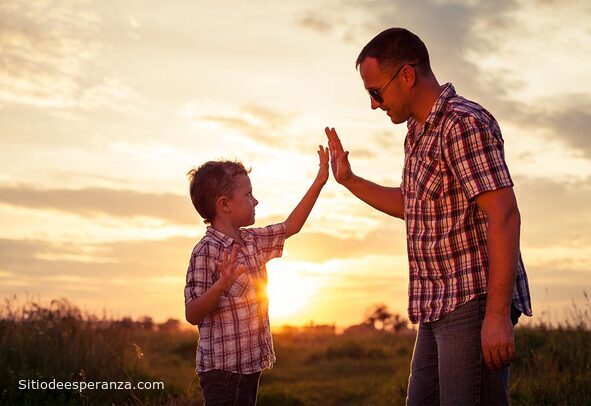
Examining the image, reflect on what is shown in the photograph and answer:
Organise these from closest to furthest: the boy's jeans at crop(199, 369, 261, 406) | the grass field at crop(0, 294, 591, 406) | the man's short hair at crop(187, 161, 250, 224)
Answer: the boy's jeans at crop(199, 369, 261, 406), the man's short hair at crop(187, 161, 250, 224), the grass field at crop(0, 294, 591, 406)

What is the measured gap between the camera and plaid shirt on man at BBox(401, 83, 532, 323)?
11.2ft

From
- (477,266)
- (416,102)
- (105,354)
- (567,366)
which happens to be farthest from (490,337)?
(105,354)

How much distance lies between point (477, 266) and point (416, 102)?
0.94m

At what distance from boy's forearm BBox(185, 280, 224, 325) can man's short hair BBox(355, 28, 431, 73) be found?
1.53 metres

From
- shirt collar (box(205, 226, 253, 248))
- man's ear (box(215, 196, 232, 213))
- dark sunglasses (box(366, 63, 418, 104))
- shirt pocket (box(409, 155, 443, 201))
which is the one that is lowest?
shirt collar (box(205, 226, 253, 248))

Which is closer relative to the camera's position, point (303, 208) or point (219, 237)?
point (219, 237)

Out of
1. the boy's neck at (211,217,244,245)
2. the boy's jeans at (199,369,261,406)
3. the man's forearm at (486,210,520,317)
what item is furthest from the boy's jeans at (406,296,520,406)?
the boy's neck at (211,217,244,245)

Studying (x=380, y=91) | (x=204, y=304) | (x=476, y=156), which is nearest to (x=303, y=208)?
(x=204, y=304)

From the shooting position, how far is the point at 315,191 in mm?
4957

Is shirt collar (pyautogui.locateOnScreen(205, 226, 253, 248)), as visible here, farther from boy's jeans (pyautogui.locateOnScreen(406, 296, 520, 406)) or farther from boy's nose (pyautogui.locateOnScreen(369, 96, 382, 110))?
boy's jeans (pyautogui.locateOnScreen(406, 296, 520, 406))

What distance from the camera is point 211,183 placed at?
459 centimetres

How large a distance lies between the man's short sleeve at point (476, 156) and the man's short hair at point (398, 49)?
574 mm

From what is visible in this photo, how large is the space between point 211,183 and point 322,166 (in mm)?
785

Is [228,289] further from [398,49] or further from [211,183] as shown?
[398,49]
